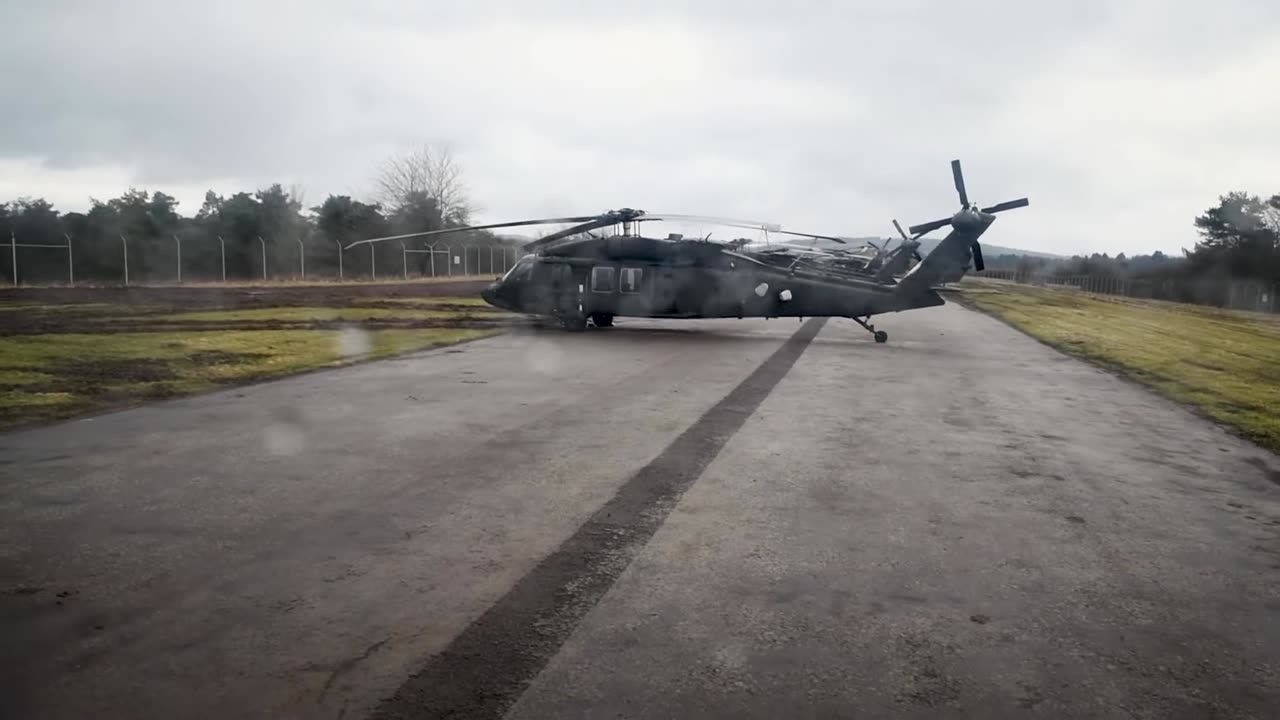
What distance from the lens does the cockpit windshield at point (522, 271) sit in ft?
67.9

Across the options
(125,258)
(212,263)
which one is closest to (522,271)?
(125,258)

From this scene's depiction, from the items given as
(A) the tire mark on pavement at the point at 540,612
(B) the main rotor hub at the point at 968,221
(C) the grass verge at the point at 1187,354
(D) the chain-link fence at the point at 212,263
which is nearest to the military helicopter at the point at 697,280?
(B) the main rotor hub at the point at 968,221

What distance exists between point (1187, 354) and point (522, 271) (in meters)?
14.6

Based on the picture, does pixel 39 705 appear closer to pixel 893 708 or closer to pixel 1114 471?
pixel 893 708

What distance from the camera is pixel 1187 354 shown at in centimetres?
1789

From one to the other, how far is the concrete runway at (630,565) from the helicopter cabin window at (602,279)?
10.4m

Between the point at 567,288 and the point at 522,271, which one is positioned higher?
the point at 522,271

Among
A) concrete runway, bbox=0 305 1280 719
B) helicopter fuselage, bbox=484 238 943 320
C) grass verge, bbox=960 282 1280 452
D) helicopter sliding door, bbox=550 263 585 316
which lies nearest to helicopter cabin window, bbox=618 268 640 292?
helicopter fuselage, bbox=484 238 943 320

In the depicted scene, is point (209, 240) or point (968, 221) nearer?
point (968, 221)

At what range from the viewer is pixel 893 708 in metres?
3.41

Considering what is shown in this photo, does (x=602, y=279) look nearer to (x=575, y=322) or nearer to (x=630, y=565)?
(x=575, y=322)

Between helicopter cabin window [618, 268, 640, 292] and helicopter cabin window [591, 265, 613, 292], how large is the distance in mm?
256

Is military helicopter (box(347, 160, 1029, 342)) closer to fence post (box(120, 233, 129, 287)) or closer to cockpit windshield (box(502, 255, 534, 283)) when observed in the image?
cockpit windshield (box(502, 255, 534, 283))

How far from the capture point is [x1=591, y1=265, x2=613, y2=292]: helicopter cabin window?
2019 cm
